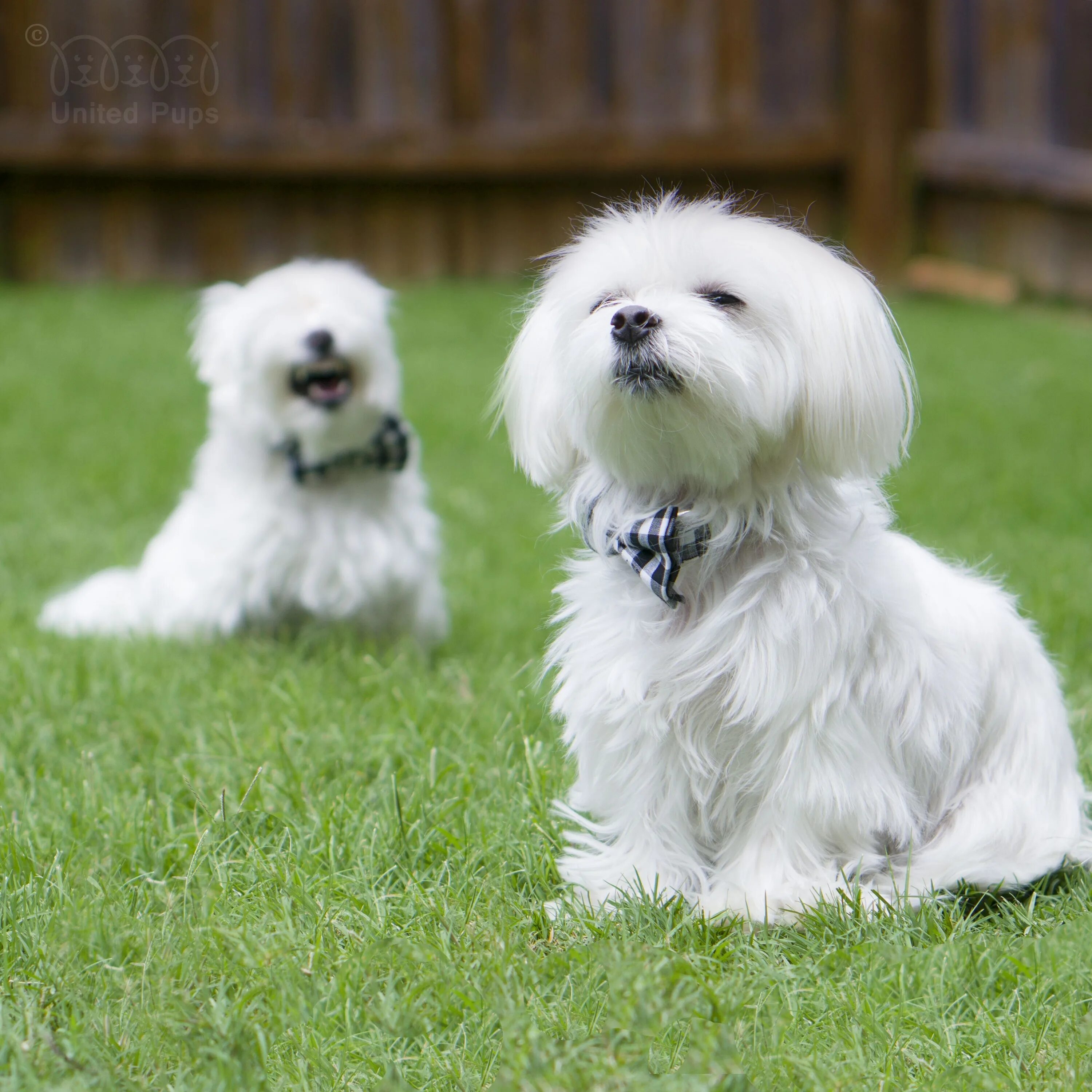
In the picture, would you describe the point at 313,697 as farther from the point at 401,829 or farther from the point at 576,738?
the point at 576,738

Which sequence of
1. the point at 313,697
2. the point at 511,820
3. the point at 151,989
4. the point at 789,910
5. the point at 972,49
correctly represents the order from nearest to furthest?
1. the point at 151,989
2. the point at 789,910
3. the point at 511,820
4. the point at 313,697
5. the point at 972,49

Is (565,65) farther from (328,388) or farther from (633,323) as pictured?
(633,323)

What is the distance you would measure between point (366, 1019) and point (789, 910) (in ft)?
2.36

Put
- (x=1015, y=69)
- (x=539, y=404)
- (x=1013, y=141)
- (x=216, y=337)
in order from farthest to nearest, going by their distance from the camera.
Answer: (x=1013, y=141) → (x=1015, y=69) → (x=216, y=337) → (x=539, y=404)

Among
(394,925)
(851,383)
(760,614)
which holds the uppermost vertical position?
(851,383)

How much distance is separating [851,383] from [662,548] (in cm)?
40

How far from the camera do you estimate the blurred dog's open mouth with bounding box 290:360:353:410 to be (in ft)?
13.5

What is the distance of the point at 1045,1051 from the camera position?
200 centimetres

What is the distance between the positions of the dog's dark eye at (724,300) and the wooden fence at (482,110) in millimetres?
8719

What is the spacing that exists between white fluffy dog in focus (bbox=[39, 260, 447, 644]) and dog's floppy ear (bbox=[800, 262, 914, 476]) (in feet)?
6.75

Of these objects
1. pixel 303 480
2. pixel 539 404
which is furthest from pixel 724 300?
pixel 303 480

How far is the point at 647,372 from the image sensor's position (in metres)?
2.29

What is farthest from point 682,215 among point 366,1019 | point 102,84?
point 102,84

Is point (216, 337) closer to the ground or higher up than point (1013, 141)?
closer to the ground
